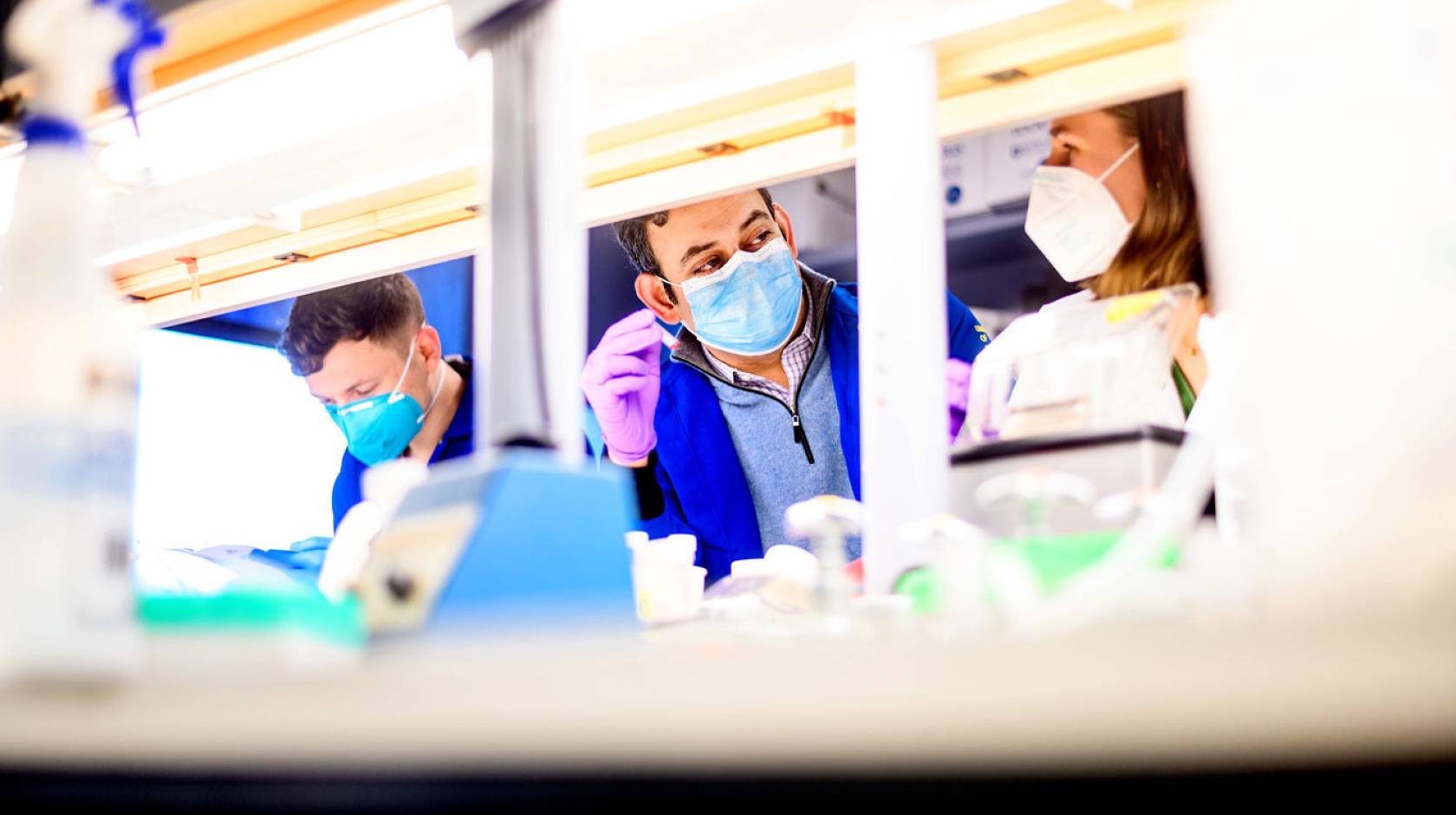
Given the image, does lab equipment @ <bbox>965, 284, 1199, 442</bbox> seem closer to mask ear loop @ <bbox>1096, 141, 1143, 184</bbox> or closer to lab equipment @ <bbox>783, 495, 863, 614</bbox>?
lab equipment @ <bbox>783, 495, 863, 614</bbox>

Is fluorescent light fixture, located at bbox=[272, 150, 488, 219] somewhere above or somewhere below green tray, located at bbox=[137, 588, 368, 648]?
above

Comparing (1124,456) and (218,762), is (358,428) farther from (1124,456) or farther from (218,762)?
(218,762)

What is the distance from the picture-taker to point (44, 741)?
0.55m

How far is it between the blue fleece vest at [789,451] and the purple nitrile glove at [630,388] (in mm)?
265

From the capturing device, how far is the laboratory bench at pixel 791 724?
1.10ft

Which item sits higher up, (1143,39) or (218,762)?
(1143,39)

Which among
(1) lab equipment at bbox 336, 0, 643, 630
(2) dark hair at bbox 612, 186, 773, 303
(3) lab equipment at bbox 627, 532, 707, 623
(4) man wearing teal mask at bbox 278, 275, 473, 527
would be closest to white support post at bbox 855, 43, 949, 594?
(3) lab equipment at bbox 627, 532, 707, 623

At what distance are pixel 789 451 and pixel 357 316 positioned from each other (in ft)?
4.91

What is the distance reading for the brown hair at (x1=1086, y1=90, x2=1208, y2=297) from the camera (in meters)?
2.17

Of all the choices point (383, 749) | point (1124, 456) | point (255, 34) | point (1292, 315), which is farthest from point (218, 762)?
point (255, 34)

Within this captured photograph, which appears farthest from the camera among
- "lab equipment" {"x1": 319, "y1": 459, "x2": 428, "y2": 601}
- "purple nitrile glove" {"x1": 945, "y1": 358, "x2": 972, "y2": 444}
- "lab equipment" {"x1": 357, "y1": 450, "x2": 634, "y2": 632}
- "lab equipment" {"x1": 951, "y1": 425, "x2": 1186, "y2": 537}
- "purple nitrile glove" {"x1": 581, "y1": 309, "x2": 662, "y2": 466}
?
"purple nitrile glove" {"x1": 581, "y1": 309, "x2": 662, "y2": 466}

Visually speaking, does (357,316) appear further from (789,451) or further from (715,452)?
(789,451)

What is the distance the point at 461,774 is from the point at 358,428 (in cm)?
329

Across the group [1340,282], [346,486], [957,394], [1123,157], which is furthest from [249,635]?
[346,486]
